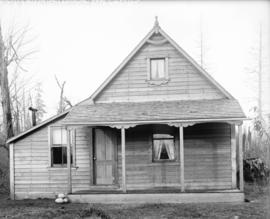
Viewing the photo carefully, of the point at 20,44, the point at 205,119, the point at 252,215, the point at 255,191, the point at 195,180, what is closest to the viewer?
the point at 252,215

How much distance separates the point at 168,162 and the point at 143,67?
163 inches

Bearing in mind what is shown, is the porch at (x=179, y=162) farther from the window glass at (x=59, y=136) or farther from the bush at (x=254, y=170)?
the bush at (x=254, y=170)

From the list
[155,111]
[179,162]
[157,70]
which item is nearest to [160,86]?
[157,70]

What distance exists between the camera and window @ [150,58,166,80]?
1364 centimetres

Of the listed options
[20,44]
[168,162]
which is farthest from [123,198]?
[20,44]

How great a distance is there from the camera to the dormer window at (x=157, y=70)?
44.4 ft

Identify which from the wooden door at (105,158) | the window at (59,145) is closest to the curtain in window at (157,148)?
the wooden door at (105,158)

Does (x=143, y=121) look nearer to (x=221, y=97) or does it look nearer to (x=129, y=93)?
(x=129, y=93)

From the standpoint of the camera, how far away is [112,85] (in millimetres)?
13789

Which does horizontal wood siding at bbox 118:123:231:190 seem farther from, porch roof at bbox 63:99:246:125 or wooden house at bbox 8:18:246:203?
porch roof at bbox 63:99:246:125

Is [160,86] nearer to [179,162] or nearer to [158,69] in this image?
[158,69]

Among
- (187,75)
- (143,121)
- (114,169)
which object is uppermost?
(187,75)

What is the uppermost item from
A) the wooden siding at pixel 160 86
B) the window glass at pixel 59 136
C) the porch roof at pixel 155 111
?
the wooden siding at pixel 160 86

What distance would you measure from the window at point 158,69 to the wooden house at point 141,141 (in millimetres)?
43
